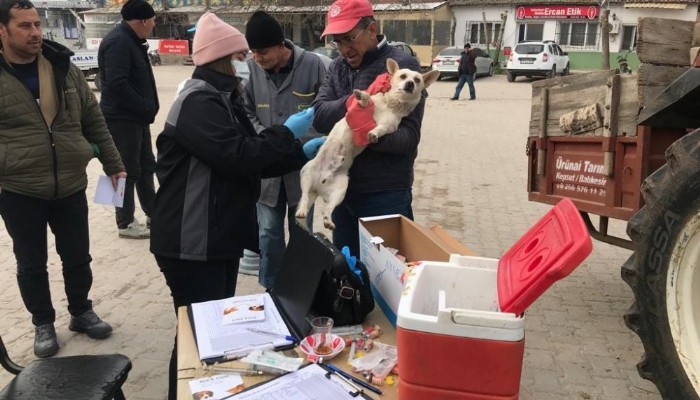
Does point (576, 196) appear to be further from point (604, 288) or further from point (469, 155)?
point (469, 155)

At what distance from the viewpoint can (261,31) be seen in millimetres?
3193

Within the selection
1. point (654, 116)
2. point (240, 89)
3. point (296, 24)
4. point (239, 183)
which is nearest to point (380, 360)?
point (239, 183)

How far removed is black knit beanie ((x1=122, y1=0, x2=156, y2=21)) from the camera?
4848 mm

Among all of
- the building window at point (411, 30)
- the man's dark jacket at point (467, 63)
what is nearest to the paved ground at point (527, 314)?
the man's dark jacket at point (467, 63)

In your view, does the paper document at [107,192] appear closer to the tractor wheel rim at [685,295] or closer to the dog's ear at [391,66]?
the dog's ear at [391,66]

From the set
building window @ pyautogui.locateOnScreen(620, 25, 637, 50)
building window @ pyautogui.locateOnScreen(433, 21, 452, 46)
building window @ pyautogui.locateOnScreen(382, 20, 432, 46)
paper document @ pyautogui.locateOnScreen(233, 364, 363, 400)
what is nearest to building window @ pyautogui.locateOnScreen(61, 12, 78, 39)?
building window @ pyautogui.locateOnScreen(382, 20, 432, 46)

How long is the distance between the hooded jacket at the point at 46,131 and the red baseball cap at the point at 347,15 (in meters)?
1.75

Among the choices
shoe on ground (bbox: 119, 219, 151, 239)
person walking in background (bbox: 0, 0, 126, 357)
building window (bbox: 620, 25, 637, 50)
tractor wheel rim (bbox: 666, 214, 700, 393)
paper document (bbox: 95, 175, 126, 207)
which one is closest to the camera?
tractor wheel rim (bbox: 666, 214, 700, 393)

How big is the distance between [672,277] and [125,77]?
4491 millimetres

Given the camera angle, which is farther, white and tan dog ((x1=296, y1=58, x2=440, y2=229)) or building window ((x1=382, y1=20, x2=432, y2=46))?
building window ((x1=382, y1=20, x2=432, y2=46))

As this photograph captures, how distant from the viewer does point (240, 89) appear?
2629 mm

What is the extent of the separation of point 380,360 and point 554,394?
1689mm

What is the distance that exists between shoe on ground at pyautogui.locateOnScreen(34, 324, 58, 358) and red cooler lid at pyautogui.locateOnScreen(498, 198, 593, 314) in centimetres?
302

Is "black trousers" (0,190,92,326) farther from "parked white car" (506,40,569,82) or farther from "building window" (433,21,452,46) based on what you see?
"building window" (433,21,452,46)
